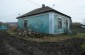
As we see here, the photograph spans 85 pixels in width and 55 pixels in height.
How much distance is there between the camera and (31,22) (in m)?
24.9

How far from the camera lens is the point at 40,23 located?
74.0 feet

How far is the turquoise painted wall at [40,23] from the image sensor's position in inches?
831

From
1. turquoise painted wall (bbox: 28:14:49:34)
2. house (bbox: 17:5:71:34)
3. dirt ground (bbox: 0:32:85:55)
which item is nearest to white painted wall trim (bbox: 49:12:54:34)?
house (bbox: 17:5:71:34)

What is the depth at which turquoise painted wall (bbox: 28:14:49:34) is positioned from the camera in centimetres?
2111

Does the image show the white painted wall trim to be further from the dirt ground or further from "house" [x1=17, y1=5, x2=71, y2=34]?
the dirt ground

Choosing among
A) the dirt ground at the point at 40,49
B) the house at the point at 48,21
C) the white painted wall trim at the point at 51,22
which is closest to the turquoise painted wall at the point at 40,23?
the house at the point at 48,21

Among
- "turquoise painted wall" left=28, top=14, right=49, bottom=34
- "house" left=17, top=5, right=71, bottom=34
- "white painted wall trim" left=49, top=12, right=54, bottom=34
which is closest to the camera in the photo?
"white painted wall trim" left=49, top=12, right=54, bottom=34

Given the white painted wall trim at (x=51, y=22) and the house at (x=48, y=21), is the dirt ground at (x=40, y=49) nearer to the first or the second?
the white painted wall trim at (x=51, y=22)

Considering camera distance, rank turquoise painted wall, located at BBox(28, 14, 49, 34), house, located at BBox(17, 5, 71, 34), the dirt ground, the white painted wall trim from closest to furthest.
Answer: the dirt ground < the white painted wall trim < house, located at BBox(17, 5, 71, 34) < turquoise painted wall, located at BBox(28, 14, 49, 34)

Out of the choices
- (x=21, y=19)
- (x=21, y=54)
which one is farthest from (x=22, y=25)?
(x=21, y=54)

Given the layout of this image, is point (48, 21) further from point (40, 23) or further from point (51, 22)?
point (40, 23)

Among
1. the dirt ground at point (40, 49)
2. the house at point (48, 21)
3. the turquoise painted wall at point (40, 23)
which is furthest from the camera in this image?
the turquoise painted wall at point (40, 23)

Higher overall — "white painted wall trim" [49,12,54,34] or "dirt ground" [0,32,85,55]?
"white painted wall trim" [49,12,54,34]

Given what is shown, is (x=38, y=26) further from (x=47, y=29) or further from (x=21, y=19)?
(x=21, y=19)
